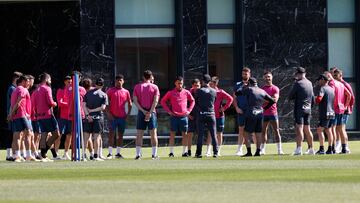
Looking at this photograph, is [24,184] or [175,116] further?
[175,116]

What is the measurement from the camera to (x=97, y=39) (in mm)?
38875

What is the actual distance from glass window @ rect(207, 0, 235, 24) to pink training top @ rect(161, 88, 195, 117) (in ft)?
26.7

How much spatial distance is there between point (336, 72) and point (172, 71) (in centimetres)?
857

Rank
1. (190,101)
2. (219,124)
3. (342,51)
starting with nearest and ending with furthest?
(190,101)
(219,124)
(342,51)

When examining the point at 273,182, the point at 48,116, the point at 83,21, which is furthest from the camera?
the point at 83,21

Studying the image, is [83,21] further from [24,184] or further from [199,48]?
[24,184]

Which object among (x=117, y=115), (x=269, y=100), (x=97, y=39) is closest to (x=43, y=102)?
(x=117, y=115)

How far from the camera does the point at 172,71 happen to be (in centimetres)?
3969

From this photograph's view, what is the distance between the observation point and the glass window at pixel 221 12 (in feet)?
131

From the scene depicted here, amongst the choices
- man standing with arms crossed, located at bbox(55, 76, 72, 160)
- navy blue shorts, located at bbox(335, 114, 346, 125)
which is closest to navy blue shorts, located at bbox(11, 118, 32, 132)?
man standing with arms crossed, located at bbox(55, 76, 72, 160)

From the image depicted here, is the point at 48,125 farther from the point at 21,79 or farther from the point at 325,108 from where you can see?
the point at 325,108

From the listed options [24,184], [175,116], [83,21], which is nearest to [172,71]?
[83,21]

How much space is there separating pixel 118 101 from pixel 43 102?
2066 mm

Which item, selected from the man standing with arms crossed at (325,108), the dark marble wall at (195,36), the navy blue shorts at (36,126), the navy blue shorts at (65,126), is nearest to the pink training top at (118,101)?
the navy blue shorts at (65,126)
